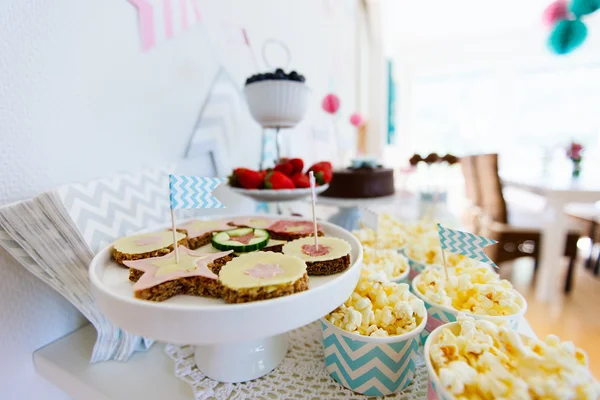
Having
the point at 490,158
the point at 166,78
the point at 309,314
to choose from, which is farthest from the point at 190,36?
the point at 490,158

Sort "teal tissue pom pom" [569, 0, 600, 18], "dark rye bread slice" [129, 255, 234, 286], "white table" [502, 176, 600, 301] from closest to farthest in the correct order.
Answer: "dark rye bread slice" [129, 255, 234, 286]
"teal tissue pom pom" [569, 0, 600, 18]
"white table" [502, 176, 600, 301]

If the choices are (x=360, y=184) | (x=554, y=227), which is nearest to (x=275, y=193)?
(x=360, y=184)

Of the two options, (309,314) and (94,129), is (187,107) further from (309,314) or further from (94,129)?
(309,314)

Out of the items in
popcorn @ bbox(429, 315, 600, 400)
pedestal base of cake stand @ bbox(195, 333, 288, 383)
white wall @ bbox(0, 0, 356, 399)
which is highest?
white wall @ bbox(0, 0, 356, 399)

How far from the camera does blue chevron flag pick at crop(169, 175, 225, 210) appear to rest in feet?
1.42

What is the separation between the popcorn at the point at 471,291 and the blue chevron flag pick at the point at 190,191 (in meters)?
0.41

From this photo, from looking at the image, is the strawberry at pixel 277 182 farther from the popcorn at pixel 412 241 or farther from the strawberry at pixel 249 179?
the popcorn at pixel 412 241

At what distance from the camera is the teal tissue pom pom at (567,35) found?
166cm

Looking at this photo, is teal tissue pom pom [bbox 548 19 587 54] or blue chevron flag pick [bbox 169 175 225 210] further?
teal tissue pom pom [bbox 548 19 587 54]

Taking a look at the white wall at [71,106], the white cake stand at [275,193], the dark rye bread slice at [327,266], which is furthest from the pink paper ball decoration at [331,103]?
the dark rye bread slice at [327,266]

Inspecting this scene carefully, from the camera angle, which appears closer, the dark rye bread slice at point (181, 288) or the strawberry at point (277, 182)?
the dark rye bread slice at point (181, 288)

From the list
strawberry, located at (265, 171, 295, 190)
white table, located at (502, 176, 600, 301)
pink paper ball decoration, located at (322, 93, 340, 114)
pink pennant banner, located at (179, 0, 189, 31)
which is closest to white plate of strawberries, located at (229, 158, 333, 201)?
strawberry, located at (265, 171, 295, 190)

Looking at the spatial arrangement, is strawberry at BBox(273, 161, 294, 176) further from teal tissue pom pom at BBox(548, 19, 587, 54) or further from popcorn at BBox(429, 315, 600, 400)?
teal tissue pom pom at BBox(548, 19, 587, 54)

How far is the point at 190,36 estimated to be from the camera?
93 centimetres
